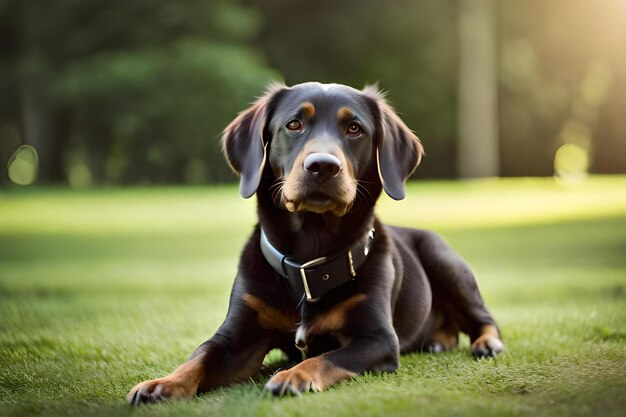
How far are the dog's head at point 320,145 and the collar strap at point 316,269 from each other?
233mm

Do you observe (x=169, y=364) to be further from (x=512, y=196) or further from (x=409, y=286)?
(x=512, y=196)

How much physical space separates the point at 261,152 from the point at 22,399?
1488 millimetres

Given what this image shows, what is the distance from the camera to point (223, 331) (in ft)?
11.6

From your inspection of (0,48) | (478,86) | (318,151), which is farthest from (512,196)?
(0,48)

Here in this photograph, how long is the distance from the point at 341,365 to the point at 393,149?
3.86 ft

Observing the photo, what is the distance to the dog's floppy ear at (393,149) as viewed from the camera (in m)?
3.84

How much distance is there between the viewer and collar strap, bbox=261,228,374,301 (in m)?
3.56

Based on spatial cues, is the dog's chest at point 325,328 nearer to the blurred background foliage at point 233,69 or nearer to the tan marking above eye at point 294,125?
the tan marking above eye at point 294,125

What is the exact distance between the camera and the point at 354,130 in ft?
12.3

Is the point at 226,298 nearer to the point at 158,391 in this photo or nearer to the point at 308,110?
the point at 308,110

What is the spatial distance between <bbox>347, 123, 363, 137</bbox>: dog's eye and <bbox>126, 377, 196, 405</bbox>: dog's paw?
4.52 ft

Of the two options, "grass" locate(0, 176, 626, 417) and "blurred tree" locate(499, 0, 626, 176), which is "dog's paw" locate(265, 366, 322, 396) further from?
"blurred tree" locate(499, 0, 626, 176)

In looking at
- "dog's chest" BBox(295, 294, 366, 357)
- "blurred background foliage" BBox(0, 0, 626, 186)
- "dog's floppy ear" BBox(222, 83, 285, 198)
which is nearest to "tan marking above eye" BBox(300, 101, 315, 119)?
"dog's floppy ear" BBox(222, 83, 285, 198)

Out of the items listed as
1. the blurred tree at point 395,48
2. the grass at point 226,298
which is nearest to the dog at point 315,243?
the grass at point 226,298
